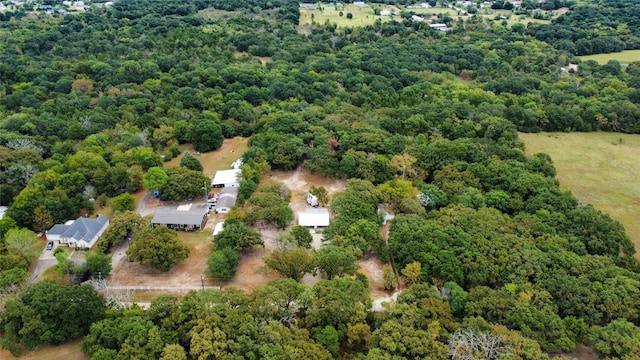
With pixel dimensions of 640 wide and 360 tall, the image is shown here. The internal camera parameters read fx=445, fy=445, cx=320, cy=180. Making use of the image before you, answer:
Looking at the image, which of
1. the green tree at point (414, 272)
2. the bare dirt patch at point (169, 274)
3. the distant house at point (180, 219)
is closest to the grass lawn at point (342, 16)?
the distant house at point (180, 219)

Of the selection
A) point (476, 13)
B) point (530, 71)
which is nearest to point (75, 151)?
point (530, 71)

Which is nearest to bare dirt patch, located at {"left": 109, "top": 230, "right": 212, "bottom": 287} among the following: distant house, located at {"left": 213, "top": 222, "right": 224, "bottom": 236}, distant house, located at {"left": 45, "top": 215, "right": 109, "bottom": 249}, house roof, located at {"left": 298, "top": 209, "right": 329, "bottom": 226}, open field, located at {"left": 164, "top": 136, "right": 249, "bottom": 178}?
distant house, located at {"left": 213, "top": 222, "right": 224, "bottom": 236}

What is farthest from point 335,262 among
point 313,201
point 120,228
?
point 120,228

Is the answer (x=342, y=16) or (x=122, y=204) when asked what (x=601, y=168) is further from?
(x=342, y=16)

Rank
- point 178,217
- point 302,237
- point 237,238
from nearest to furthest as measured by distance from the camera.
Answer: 1. point 237,238
2. point 302,237
3. point 178,217

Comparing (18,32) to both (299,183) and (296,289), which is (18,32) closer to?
(299,183)
